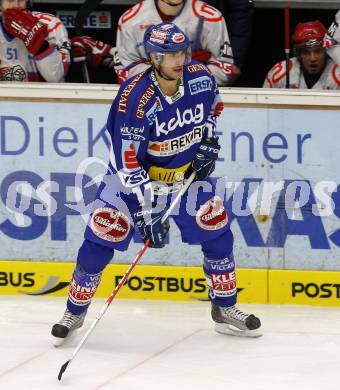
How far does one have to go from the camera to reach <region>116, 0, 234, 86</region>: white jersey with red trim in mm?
6301

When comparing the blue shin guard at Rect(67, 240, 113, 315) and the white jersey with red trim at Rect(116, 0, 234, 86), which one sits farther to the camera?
the white jersey with red trim at Rect(116, 0, 234, 86)

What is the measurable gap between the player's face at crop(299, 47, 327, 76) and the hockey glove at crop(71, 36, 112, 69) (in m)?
1.14

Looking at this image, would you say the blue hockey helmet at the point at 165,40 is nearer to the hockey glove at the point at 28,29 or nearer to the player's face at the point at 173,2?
the player's face at the point at 173,2

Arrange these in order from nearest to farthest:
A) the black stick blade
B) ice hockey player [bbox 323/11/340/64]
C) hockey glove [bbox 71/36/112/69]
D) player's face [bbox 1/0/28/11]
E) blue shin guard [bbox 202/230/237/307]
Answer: the black stick blade
blue shin guard [bbox 202/230/237/307]
ice hockey player [bbox 323/11/340/64]
player's face [bbox 1/0/28/11]
hockey glove [bbox 71/36/112/69]

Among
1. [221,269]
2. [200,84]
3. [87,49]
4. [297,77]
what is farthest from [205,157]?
[87,49]

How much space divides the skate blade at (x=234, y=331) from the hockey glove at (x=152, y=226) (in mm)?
690

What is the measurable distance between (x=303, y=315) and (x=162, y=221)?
114 centimetres

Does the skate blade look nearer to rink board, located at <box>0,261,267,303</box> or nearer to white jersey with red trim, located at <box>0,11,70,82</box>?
rink board, located at <box>0,261,267,303</box>

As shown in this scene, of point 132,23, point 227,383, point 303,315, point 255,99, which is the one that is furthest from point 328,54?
point 227,383

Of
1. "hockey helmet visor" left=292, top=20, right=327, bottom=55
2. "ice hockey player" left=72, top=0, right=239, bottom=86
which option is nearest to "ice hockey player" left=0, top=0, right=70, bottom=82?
"ice hockey player" left=72, top=0, right=239, bottom=86

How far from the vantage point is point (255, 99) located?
6039 mm

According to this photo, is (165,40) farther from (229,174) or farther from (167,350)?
(167,350)

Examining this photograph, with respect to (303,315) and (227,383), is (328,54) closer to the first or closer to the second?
(303,315)

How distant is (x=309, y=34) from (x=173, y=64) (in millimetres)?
1582
